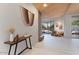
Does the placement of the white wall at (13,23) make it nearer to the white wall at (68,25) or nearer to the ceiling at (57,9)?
the ceiling at (57,9)

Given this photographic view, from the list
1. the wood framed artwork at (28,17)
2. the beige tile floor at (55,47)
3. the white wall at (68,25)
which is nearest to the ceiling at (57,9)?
the white wall at (68,25)

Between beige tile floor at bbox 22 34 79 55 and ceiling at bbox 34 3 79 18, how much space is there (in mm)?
458

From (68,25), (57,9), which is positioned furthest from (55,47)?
(57,9)

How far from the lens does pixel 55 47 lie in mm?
2150

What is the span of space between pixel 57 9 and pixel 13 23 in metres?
0.89

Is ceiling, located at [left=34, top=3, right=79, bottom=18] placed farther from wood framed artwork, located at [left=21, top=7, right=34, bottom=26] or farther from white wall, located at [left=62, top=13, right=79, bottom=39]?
wood framed artwork, located at [left=21, top=7, right=34, bottom=26]

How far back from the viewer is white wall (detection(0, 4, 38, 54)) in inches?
71.9

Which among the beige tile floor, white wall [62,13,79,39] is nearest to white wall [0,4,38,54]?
the beige tile floor

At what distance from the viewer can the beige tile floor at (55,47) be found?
6.70 ft

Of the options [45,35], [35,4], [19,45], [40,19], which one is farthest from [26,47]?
[35,4]

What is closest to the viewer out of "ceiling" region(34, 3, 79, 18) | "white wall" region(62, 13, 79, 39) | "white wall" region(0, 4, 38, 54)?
"white wall" region(0, 4, 38, 54)

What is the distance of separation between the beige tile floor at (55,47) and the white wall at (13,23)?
0.55 ft

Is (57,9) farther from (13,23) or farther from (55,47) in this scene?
(13,23)
